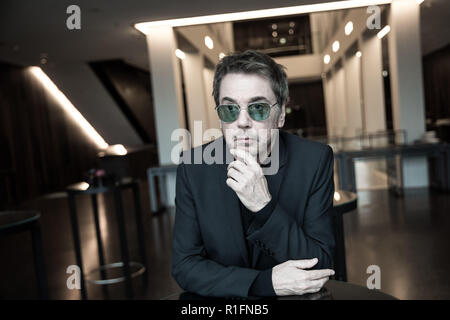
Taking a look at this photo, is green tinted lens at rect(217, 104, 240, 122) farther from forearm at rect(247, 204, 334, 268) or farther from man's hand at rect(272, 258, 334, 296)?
man's hand at rect(272, 258, 334, 296)

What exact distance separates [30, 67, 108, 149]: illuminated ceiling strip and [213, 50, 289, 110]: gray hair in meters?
9.45

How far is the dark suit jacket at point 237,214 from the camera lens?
1252mm

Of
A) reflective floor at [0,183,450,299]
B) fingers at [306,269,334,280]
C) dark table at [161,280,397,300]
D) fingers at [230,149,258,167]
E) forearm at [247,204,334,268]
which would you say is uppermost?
fingers at [230,149,258,167]

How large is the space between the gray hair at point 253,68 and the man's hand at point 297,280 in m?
0.51

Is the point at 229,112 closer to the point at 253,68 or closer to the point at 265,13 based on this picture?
the point at 253,68

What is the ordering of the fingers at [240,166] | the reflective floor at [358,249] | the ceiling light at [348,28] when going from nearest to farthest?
the fingers at [240,166], the reflective floor at [358,249], the ceiling light at [348,28]

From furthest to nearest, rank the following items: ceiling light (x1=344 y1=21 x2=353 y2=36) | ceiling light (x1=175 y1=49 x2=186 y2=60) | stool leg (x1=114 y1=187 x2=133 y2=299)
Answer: ceiling light (x1=344 y1=21 x2=353 y2=36)
ceiling light (x1=175 y1=49 x2=186 y2=60)
stool leg (x1=114 y1=187 x2=133 y2=299)

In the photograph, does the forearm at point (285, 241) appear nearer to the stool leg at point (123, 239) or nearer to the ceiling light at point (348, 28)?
the stool leg at point (123, 239)

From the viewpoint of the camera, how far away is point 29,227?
271cm

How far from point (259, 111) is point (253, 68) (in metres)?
0.13

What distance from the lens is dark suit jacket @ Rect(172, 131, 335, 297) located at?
49.3 inches

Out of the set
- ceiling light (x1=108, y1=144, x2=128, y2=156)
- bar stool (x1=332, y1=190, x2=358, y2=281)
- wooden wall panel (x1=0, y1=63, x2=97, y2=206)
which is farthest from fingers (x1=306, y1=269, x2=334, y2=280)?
ceiling light (x1=108, y1=144, x2=128, y2=156)

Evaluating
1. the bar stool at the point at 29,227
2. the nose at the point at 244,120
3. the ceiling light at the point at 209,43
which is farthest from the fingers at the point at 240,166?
the ceiling light at the point at 209,43

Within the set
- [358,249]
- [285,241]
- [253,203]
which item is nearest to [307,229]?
[285,241]
